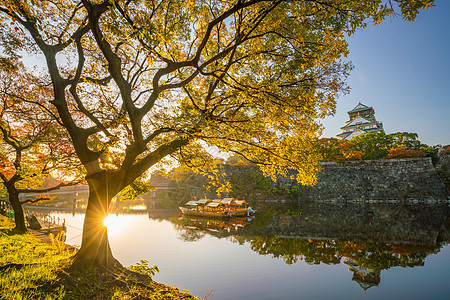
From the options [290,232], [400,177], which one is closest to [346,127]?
[400,177]

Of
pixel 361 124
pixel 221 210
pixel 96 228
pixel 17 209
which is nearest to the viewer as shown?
pixel 96 228

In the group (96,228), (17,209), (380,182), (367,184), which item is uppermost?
(380,182)

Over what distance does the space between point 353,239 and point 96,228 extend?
1416cm

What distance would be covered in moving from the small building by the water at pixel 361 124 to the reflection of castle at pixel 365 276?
5436 cm

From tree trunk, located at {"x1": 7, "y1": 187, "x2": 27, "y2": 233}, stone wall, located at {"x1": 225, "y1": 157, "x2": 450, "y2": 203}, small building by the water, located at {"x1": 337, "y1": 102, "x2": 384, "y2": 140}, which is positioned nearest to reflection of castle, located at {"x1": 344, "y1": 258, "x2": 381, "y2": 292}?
tree trunk, located at {"x1": 7, "y1": 187, "x2": 27, "y2": 233}

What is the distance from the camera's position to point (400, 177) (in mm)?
31031

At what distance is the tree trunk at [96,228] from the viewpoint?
255 inches

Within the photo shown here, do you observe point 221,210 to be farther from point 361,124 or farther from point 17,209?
point 361,124

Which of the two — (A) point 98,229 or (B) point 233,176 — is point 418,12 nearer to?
(A) point 98,229

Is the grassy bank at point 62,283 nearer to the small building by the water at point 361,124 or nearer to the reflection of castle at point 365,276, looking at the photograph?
the reflection of castle at point 365,276

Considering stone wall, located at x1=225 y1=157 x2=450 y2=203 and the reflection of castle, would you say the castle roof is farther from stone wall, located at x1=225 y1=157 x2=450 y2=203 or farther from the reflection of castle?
the reflection of castle

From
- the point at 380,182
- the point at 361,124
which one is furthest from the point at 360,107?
the point at 380,182

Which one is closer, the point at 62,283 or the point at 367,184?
the point at 62,283

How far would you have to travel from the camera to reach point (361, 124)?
2287 inches
